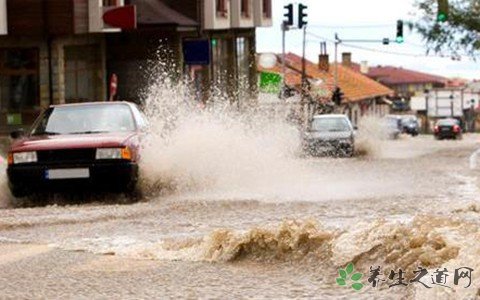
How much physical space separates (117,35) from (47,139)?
88.1ft

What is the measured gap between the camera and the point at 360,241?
8711 mm

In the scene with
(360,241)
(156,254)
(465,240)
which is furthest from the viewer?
(156,254)

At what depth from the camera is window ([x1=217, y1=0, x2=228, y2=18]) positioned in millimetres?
51531

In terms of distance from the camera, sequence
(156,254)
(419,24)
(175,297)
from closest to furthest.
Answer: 1. (175,297)
2. (156,254)
3. (419,24)

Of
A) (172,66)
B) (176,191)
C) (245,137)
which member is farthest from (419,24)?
(176,191)

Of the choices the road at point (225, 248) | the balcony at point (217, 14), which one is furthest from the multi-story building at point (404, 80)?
the road at point (225, 248)

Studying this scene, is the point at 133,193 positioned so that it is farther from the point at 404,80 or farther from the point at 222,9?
the point at 404,80

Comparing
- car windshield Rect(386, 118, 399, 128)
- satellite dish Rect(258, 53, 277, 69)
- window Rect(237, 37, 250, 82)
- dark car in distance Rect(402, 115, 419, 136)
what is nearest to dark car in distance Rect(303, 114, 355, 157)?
satellite dish Rect(258, 53, 277, 69)

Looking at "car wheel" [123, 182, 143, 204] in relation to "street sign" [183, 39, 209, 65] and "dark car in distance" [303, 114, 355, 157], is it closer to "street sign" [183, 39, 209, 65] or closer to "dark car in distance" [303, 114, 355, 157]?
"dark car in distance" [303, 114, 355, 157]

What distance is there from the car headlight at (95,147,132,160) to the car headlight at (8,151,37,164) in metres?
0.84

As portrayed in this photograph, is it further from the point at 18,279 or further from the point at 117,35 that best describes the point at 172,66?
the point at 18,279

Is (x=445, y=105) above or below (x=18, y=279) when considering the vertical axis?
below

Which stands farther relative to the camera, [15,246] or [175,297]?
[15,246]

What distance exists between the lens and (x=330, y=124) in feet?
119
